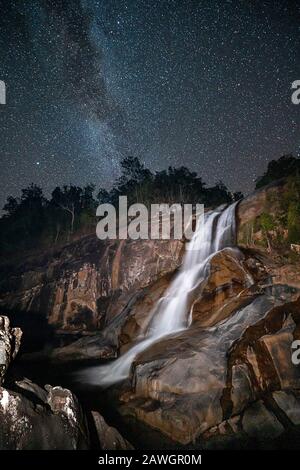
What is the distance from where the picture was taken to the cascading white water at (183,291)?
1267 cm

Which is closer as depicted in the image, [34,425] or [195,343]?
[34,425]

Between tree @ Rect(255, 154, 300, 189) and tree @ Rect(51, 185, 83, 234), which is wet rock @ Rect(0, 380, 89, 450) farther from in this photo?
tree @ Rect(51, 185, 83, 234)

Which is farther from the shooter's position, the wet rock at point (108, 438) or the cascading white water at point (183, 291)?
the cascading white water at point (183, 291)

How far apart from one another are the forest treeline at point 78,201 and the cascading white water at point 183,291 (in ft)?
74.7

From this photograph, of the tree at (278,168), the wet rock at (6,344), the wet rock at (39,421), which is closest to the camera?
the wet rock at (39,421)

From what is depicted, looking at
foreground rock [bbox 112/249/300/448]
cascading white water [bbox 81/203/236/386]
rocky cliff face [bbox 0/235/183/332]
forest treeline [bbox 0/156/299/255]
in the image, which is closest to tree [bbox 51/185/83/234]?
forest treeline [bbox 0/156/299/255]

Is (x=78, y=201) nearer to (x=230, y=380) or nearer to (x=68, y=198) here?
(x=68, y=198)

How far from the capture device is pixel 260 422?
696 centimetres

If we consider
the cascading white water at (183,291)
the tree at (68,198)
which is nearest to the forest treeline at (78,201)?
the tree at (68,198)

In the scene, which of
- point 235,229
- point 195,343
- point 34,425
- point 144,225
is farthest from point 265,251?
point 34,425

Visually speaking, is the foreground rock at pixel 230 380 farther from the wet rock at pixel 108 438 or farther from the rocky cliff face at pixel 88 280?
the rocky cliff face at pixel 88 280

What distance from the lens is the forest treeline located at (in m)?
44.5
